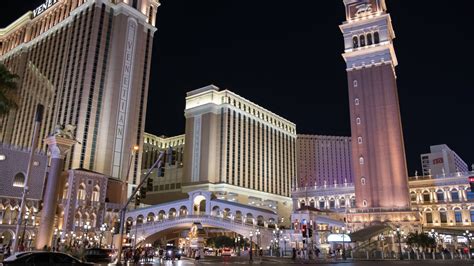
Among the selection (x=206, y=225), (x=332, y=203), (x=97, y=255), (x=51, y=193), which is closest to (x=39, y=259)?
(x=97, y=255)

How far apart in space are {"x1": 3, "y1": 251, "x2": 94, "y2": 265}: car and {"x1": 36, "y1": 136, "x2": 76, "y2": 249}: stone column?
1167 inches

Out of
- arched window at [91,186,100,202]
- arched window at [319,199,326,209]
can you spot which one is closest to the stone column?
arched window at [91,186,100,202]

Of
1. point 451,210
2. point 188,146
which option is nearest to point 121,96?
point 188,146

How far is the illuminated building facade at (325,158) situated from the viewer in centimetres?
16638

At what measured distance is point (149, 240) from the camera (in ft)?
272

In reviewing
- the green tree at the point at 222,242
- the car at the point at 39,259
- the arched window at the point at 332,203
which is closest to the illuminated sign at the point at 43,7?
the green tree at the point at 222,242

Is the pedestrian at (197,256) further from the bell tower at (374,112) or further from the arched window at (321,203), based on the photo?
the arched window at (321,203)

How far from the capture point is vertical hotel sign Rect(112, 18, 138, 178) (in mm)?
92250

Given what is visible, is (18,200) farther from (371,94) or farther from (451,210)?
(451,210)

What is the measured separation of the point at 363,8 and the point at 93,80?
6436cm

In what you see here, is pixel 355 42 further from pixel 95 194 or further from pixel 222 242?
pixel 95 194

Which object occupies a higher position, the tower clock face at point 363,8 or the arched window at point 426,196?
the tower clock face at point 363,8

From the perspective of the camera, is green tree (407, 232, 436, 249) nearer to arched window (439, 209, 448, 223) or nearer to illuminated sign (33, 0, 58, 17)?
arched window (439, 209, 448, 223)

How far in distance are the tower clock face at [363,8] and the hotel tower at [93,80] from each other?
53617 millimetres
